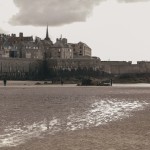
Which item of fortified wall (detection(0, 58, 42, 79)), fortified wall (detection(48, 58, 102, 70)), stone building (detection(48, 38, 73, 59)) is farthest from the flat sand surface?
stone building (detection(48, 38, 73, 59))

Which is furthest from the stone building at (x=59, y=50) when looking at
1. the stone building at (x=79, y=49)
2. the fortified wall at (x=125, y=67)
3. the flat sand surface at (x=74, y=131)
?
the flat sand surface at (x=74, y=131)

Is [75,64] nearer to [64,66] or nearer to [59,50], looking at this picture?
[64,66]

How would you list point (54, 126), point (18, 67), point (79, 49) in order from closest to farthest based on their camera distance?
point (54, 126)
point (18, 67)
point (79, 49)

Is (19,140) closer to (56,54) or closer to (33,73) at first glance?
(33,73)

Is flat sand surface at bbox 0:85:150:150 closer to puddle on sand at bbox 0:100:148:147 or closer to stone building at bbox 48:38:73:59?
puddle on sand at bbox 0:100:148:147

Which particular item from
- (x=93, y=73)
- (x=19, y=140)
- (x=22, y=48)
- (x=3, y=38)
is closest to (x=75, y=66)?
(x=93, y=73)

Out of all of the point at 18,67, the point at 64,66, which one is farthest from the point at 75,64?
the point at 18,67

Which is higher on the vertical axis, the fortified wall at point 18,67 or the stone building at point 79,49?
the stone building at point 79,49

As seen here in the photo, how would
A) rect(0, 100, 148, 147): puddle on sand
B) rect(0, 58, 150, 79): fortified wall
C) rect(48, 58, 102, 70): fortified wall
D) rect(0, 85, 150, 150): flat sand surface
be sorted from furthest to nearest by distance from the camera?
rect(48, 58, 102, 70): fortified wall → rect(0, 58, 150, 79): fortified wall → rect(0, 100, 148, 147): puddle on sand → rect(0, 85, 150, 150): flat sand surface

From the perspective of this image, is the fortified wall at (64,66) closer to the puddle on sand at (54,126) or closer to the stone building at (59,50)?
the stone building at (59,50)

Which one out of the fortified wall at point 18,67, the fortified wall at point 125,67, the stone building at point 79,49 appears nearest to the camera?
the fortified wall at point 18,67

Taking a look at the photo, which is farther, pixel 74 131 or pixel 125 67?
pixel 125 67

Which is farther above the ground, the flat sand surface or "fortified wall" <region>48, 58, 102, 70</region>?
"fortified wall" <region>48, 58, 102, 70</region>

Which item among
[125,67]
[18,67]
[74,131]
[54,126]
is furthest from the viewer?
[125,67]
